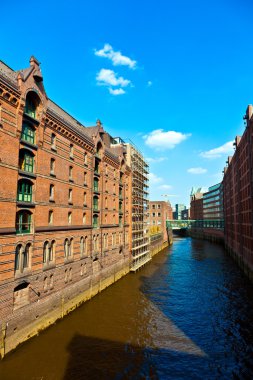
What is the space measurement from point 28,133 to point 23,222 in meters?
7.26

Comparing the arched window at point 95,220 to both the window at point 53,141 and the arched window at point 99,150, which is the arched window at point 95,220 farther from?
the window at point 53,141

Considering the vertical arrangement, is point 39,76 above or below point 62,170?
above

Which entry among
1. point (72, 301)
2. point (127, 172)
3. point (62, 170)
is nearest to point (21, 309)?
point (72, 301)

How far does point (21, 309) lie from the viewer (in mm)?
17781

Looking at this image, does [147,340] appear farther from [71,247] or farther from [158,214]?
[158,214]

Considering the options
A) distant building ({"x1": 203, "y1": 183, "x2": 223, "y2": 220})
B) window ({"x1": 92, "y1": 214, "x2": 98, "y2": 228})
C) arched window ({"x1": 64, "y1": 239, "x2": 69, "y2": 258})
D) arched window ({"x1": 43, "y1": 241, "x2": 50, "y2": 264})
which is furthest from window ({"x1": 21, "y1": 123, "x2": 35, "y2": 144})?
distant building ({"x1": 203, "y1": 183, "x2": 223, "y2": 220})

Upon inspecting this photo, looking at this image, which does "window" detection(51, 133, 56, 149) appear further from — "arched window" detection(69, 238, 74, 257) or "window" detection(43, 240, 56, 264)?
"arched window" detection(69, 238, 74, 257)

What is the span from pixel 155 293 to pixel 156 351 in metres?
13.4

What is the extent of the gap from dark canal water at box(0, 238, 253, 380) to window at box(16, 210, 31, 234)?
8062mm

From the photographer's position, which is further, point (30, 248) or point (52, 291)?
point (52, 291)

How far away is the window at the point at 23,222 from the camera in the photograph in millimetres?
18750

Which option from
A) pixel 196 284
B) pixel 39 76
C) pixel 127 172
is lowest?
pixel 196 284

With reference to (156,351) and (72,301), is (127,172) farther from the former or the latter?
(156,351)

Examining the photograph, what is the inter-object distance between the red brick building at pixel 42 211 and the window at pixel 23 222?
8cm
